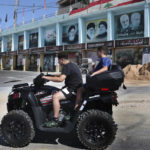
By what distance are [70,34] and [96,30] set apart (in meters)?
4.90

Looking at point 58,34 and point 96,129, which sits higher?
point 58,34

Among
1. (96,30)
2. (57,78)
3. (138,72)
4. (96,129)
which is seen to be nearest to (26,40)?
(96,30)

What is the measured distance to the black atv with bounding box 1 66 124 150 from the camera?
152 inches

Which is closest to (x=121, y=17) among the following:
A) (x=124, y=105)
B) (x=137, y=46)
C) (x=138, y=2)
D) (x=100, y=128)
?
(x=138, y=2)

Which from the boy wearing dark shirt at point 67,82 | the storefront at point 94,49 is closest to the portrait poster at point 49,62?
the storefront at point 94,49

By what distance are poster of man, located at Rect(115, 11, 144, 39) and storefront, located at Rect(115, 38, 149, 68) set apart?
166 cm

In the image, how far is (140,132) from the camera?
16.1ft

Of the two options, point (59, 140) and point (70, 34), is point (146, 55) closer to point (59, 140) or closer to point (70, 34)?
point (70, 34)

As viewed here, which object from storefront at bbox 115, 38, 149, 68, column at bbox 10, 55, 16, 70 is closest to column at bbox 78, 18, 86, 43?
storefront at bbox 115, 38, 149, 68

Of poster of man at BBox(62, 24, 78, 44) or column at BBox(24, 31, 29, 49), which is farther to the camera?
column at BBox(24, 31, 29, 49)

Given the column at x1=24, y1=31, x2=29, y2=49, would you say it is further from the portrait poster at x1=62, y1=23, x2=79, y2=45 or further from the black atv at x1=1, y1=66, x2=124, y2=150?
the black atv at x1=1, y1=66, x2=124, y2=150

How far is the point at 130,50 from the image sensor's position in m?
26.5

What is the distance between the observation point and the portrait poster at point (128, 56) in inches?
1017

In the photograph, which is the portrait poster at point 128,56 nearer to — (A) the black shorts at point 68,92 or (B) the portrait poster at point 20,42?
(B) the portrait poster at point 20,42
